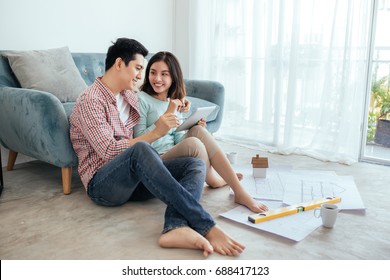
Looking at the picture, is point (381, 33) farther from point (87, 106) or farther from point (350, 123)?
point (87, 106)

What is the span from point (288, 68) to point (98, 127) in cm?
185

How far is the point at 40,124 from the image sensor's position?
1.84 metres

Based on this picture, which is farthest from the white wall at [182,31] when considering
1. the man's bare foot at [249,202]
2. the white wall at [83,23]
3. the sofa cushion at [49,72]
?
the man's bare foot at [249,202]

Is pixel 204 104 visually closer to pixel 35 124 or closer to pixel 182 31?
pixel 182 31

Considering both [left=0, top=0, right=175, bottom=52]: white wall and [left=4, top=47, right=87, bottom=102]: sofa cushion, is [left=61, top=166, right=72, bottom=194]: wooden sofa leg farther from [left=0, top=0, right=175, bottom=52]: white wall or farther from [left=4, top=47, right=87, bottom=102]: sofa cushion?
[left=0, top=0, right=175, bottom=52]: white wall

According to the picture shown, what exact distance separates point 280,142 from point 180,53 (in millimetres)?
1300

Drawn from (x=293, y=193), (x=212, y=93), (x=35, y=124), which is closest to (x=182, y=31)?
(x=212, y=93)

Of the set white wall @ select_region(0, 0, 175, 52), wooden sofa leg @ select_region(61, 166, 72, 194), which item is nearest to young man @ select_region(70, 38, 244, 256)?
wooden sofa leg @ select_region(61, 166, 72, 194)

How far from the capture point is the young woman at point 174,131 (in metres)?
1.75

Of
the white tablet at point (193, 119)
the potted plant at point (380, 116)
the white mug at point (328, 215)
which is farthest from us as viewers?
the potted plant at point (380, 116)

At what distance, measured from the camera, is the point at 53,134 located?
A: 6.03ft

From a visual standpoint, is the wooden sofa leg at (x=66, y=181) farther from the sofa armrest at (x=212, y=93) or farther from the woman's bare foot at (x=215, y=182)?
the sofa armrest at (x=212, y=93)

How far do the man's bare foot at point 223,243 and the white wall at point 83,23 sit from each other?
6.12 ft

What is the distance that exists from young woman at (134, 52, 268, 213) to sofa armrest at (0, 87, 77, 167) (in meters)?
0.36
